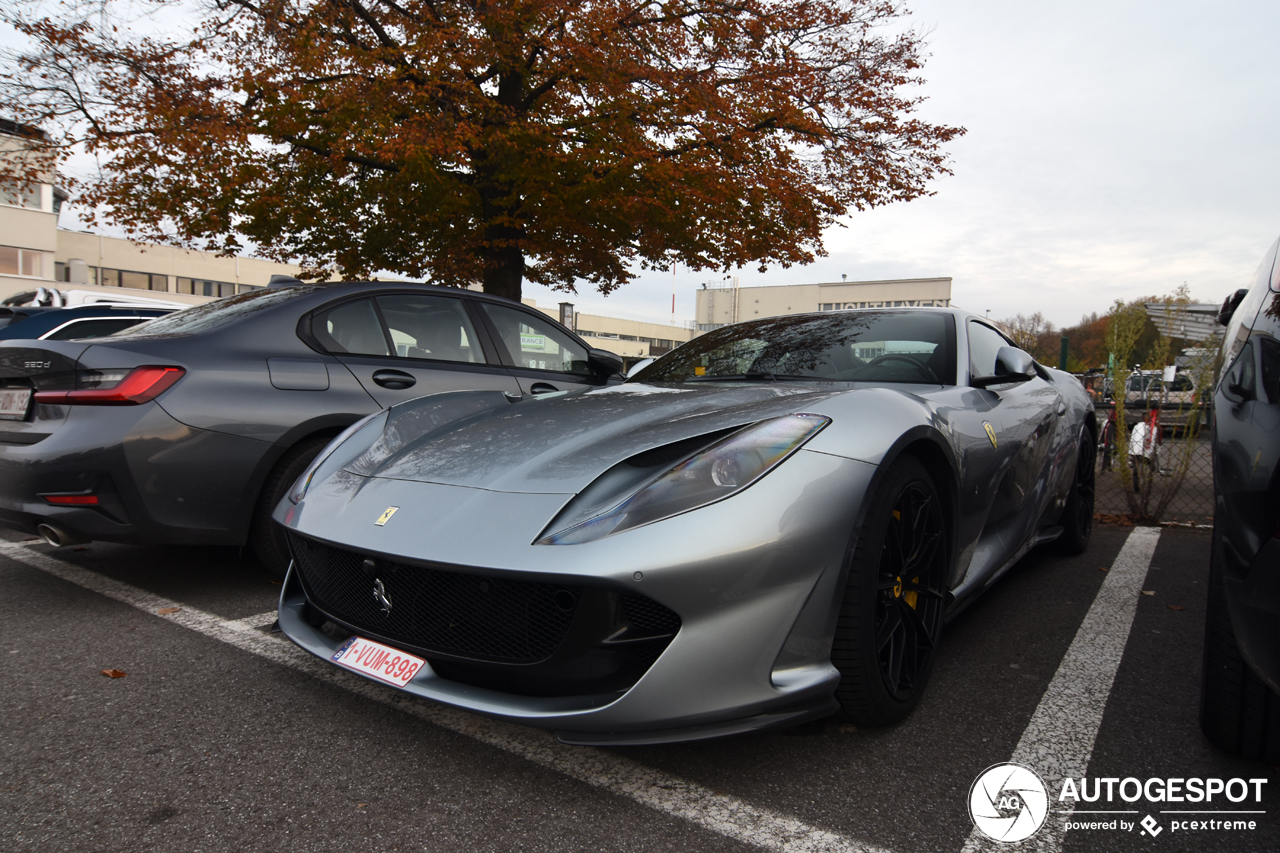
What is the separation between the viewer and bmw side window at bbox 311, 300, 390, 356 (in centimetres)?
380

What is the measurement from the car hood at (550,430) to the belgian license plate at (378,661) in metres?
0.44

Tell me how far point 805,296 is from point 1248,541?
59419mm

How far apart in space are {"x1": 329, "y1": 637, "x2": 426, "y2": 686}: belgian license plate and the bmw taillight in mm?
1731

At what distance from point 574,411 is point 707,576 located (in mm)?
1062

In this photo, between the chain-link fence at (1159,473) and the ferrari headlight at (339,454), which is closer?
the ferrari headlight at (339,454)

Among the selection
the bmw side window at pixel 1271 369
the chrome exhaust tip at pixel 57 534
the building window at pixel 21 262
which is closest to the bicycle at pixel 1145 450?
the bmw side window at pixel 1271 369

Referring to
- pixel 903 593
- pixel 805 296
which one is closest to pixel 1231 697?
pixel 903 593

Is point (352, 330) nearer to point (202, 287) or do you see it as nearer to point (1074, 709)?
point (1074, 709)

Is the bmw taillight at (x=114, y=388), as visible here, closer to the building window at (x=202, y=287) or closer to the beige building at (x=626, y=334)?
the building window at (x=202, y=287)

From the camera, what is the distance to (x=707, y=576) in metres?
1.72

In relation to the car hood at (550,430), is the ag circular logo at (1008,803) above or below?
below

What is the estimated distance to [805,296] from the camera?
194 ft

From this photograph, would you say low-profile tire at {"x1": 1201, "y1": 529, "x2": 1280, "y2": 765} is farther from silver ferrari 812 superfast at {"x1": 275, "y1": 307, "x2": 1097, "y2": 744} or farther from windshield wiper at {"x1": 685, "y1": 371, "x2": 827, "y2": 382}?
windshield wiper at {"x1": 685, "y1": 371, "x2": 827, "y2": 382}

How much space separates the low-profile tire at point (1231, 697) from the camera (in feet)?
6.41
